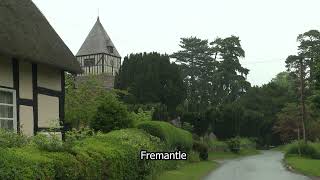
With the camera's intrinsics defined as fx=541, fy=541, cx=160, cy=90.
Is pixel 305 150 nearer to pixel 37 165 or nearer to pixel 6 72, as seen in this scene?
pixel 6 72

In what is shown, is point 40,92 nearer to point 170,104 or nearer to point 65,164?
point 65,164

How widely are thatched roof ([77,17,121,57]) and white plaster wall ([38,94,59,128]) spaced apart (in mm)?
66967

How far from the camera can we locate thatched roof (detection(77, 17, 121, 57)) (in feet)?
290

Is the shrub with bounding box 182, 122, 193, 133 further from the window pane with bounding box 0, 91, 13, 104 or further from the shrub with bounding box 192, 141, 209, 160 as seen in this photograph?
the window pane with bounding box 0, 91, 13, 104

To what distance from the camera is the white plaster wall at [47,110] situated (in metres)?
19.3

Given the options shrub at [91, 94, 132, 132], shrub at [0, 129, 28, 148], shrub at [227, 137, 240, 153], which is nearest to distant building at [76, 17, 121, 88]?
shrub at [227, 137, 240, 153]


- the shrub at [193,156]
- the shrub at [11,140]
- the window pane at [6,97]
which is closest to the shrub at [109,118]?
the window pane at [6,97]

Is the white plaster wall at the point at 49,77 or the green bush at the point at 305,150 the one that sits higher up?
the white plaster wall at the point at 49,77

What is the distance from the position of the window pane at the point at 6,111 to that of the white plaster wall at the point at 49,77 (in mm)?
1799

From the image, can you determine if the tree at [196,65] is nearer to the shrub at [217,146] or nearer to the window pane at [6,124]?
the shrub at [217,146]

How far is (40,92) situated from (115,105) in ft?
19.5

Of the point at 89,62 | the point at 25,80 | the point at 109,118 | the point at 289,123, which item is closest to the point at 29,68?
the point at 25,80

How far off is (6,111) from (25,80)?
1.30m

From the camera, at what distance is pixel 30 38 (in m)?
18.6
